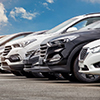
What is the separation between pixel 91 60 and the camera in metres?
7.39

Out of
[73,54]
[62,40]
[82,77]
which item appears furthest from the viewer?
[62,40]

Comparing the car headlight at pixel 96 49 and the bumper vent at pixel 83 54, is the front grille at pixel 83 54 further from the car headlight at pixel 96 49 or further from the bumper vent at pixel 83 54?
the car headlight at pixel 96 49

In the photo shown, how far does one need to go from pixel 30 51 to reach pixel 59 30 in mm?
1170

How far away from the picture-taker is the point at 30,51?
10227mm

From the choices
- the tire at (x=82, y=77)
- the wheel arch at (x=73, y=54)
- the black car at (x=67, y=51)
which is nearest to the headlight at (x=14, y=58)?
the black car at (x=67, y=51)

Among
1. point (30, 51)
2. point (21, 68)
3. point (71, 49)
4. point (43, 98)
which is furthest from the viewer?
point (21, 68)

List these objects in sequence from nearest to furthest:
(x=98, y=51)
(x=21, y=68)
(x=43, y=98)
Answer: (x=43, y=98) < (x=98, y=51) < (x=21, y=68)

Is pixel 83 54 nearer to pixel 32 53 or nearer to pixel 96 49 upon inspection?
pixel 96 49

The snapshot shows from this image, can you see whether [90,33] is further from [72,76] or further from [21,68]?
[21,68]

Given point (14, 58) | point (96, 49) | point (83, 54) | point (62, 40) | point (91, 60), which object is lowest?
point (14, 58)

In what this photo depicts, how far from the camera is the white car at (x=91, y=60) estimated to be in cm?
730

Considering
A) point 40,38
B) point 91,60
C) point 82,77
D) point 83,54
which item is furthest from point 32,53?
point 91,60

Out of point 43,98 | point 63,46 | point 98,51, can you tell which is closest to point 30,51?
point 63,46

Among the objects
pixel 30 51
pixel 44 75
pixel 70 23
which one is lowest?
pixel 44 75
